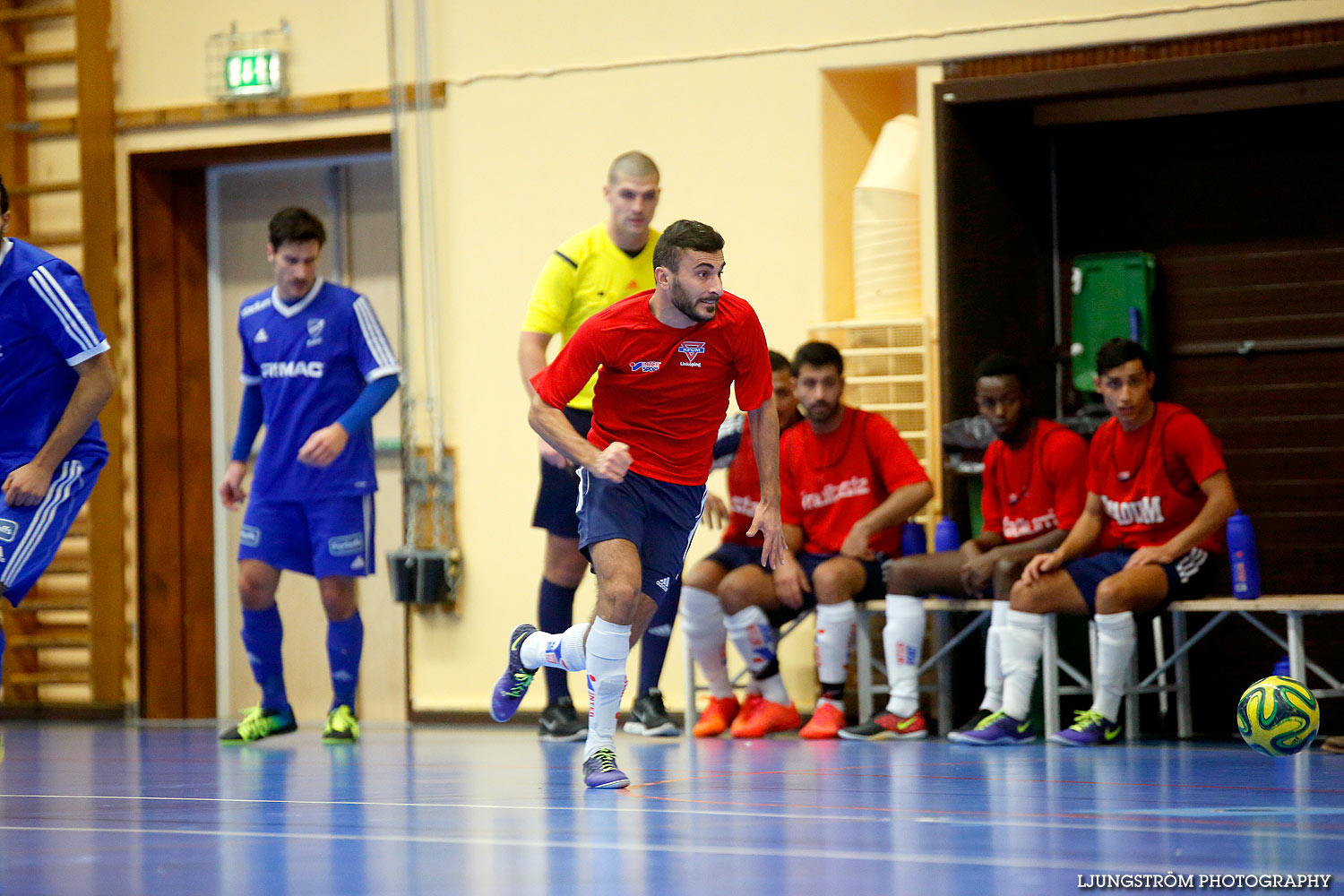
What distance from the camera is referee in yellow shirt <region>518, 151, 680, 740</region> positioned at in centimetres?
592

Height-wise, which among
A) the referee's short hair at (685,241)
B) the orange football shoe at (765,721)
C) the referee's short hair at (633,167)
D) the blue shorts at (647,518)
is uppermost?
the referee's short hair at (633,167)

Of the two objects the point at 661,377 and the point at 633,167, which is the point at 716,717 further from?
the point at 661,377

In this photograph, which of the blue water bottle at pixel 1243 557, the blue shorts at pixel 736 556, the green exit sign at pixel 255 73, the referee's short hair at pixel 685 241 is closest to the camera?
the referee's short hair at pixel 685 241

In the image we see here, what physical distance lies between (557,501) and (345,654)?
107 cm

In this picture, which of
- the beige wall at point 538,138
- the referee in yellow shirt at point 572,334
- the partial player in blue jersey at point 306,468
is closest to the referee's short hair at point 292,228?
the partial player in blue jersey at point 306,468

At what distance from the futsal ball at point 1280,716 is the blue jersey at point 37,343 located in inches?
135

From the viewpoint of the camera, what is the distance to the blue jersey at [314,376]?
249 inches

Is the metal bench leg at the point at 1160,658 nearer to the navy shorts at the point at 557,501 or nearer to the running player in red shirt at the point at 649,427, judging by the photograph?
the navy shorts at the point at 557,501

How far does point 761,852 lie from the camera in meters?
3.11

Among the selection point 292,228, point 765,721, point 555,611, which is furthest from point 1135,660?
point 292,228

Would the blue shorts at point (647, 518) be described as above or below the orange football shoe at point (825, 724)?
above

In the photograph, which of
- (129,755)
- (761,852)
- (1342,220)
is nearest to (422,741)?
(129,755)

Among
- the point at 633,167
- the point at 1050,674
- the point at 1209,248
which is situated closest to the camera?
the point at 633,167

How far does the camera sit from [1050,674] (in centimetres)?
615
